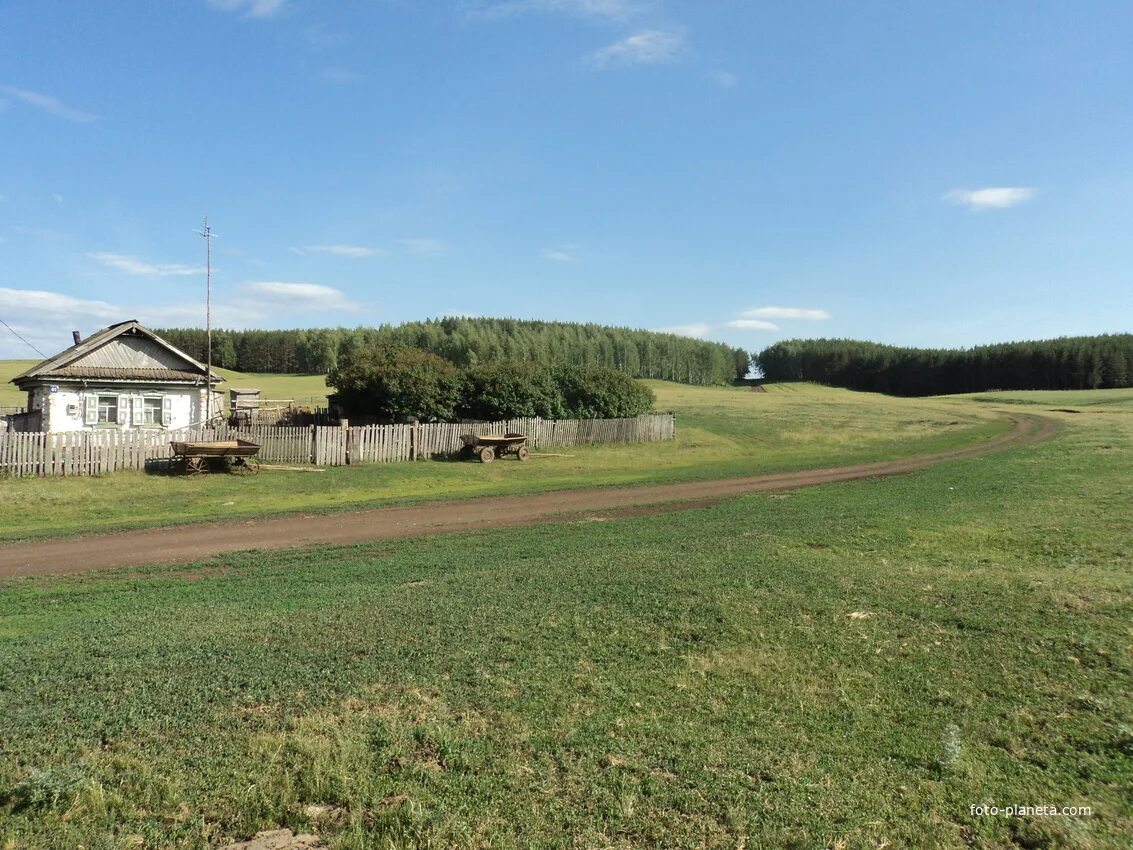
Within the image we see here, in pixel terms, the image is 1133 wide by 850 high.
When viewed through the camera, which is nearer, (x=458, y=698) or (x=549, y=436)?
(x=458, y=698)

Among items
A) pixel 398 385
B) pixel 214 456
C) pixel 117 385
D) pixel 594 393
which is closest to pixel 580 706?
pixel 214 456

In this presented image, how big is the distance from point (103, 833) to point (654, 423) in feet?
→ 124

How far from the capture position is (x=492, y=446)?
31.6m

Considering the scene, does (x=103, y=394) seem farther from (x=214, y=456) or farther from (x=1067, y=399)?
(x=1067, y=399)

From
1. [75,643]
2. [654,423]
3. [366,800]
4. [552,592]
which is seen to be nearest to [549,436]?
[654,423]

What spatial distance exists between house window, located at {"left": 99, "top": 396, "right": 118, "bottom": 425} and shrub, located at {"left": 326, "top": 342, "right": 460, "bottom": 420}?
1000 centimetres

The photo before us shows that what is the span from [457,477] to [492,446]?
4.55 meters

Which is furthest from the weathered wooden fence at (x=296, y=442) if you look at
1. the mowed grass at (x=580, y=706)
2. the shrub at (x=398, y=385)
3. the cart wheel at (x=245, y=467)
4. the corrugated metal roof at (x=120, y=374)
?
the mowed grass at (x=580, y=706)

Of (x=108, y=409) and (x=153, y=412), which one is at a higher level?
(x=108, y=409)

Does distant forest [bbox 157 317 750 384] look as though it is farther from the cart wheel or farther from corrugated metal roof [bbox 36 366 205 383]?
the cart wheel

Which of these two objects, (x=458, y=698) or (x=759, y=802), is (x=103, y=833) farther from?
(x=759, y=802)

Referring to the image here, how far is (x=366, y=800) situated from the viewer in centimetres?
424

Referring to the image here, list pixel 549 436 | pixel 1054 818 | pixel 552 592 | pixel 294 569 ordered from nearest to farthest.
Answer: pixel 1054 818 < pixel 552 592 < pixel 294 569 < pixel 549 436

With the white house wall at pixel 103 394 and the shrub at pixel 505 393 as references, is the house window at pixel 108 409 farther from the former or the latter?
the shrub at pixel 505 393
